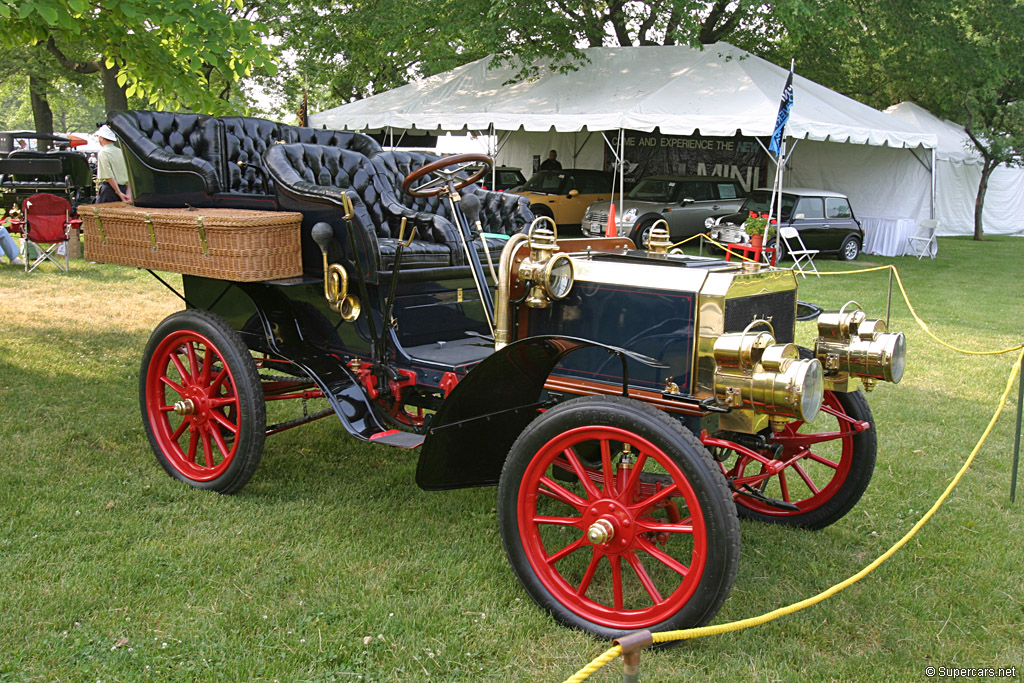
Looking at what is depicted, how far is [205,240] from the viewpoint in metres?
3.62

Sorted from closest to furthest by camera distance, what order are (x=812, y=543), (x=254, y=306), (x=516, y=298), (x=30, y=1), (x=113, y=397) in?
(x=516, y=298), (x=812, y=543), (x=254, y=306), (x=30, y=1), (x=113, y=397)

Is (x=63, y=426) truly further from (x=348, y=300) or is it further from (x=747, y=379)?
(x=747, y=379)

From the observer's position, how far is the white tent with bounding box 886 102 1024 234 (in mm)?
21000

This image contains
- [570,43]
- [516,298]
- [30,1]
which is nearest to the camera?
[516,298]

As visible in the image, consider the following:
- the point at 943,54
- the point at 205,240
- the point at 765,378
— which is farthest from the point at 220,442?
the point at 943,54

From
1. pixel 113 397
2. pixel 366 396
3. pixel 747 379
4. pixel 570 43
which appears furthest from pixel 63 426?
pixel 570 43

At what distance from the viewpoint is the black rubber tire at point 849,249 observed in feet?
50.0

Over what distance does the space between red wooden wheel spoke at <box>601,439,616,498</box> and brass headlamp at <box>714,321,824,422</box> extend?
1.37 ft

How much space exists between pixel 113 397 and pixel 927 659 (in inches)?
182

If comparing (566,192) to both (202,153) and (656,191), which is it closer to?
(656,191)

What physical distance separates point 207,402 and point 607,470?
81.0 inches

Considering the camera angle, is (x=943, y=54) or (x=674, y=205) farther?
(x=943, y=54)

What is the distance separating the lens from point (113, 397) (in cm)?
532

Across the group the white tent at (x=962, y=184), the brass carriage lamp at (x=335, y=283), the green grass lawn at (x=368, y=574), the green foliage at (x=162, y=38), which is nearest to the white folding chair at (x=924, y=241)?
the white tent at (x=962, y=184)
